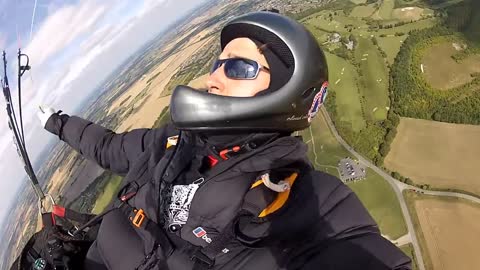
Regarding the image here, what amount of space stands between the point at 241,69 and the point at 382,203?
55.7 ft

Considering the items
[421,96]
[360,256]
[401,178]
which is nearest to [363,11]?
[421,96]

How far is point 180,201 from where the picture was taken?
1.40 m

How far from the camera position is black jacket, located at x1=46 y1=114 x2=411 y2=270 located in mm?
1214

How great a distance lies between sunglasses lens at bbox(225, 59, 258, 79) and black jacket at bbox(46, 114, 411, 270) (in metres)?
0.20

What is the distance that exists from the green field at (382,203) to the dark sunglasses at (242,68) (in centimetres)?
1416

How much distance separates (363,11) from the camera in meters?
29.9

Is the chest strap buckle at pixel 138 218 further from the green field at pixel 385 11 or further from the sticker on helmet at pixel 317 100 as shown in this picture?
the green field at pixel 385 11

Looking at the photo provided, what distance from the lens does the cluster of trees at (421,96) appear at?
22797mm

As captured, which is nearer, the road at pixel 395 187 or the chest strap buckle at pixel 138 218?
the chest strap buckle at pixel 138 218

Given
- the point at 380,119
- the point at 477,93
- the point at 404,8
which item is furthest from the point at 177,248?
the point at 404,8

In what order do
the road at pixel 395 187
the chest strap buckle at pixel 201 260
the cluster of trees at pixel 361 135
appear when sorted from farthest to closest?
→ the cluster of trees at pixel 361 135
the road at pixel 395 187
the chest strap buckle at pixel 201 260

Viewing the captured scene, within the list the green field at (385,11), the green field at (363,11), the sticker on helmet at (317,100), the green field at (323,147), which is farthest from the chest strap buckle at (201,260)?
the green field at (385,11)

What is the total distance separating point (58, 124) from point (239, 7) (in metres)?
14.7

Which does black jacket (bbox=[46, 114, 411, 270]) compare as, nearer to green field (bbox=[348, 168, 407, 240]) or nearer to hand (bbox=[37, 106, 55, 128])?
hand (bbox=[37, 106, 55, 128])
